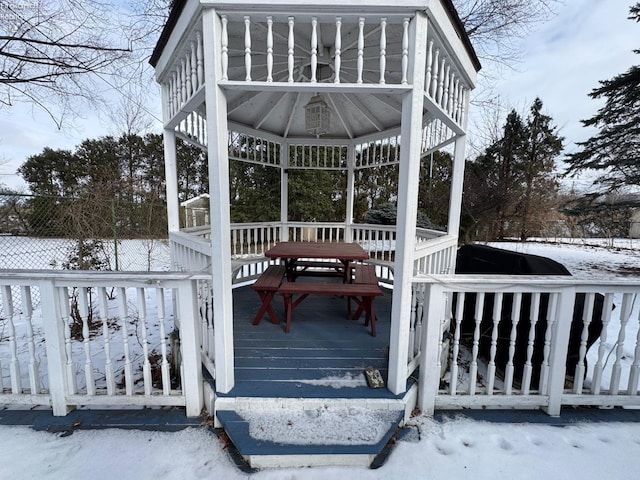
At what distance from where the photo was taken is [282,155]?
5.10 m

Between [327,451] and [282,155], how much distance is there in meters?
4.60

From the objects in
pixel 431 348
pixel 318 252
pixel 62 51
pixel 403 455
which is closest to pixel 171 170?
pixel 318 252

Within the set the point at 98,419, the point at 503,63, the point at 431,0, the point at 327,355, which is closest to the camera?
the point at 431,0

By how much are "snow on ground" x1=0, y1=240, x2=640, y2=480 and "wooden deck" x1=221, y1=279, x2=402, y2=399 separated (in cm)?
33

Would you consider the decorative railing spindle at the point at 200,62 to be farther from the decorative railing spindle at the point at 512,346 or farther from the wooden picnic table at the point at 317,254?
the decorative railing spindle at the point at 512,346

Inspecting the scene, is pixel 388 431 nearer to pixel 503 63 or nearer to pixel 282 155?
pixel 282 155

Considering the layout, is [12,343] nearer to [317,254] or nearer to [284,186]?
[317,254]

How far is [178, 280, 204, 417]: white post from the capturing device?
185cm

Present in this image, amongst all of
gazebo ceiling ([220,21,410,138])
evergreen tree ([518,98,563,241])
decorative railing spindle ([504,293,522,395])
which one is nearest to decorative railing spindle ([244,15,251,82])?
gazebo ceiling ([220,21,410,138])

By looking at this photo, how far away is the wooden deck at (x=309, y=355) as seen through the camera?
1.91 metres

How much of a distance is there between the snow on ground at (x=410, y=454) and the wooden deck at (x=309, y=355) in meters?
0.33

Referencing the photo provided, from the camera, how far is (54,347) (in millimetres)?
Answer: 1842

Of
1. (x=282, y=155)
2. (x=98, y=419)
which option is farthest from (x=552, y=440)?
(x=282, y=155)

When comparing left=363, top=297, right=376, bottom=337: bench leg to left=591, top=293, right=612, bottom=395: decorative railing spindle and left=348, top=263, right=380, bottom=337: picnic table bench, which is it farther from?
left=591, top=293, right=612, bottom=395: decorative railing spindle
